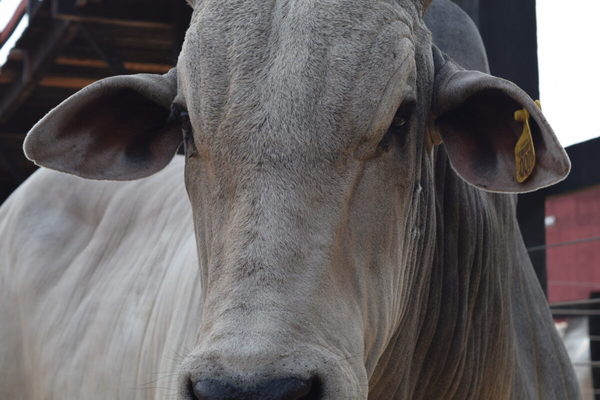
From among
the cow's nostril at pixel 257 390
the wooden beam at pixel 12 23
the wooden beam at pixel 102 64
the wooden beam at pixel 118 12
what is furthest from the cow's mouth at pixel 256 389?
the wooden beam at pixel 12 23

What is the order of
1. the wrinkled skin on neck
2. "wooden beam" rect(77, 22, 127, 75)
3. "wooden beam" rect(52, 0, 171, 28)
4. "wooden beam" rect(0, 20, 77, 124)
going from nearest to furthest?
the wrinkled skin on neck → "wooden beam" rect(52, 0, 171, 28) → "wooden beam" rect(77, 22, 127, 75) → "wooden beam" rect(0, 20, 77, 124)

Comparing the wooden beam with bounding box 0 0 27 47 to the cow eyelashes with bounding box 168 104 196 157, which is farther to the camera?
the wooden beam with bounding box 0 0 27 47

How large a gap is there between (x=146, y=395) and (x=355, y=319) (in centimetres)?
160

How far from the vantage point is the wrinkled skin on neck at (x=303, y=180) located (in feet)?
8.21

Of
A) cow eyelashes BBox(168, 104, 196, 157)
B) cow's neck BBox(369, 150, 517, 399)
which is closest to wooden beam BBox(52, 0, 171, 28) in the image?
cow's neck BBox(369, 150, 517, 399)

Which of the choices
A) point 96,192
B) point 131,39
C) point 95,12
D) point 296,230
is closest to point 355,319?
point 296,230

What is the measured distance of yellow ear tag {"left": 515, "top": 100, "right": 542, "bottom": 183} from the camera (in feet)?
10.1

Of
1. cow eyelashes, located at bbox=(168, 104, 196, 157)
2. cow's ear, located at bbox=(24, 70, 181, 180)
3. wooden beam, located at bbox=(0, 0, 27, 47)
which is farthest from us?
wooden beam, located at bbox=(0, 0, 27, 47)

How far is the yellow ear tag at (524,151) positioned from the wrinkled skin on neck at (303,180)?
0.89ft

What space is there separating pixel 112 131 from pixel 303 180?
1032 millimetres

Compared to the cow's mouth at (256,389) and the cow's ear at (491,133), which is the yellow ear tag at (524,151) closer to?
the cow's ear at (491,133)

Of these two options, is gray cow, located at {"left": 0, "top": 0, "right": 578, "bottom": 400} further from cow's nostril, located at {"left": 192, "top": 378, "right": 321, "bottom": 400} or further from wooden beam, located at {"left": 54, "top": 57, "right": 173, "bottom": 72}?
wooden beam, located at {"left": 54, "top": 57, "right": 173, "bottom": 72}

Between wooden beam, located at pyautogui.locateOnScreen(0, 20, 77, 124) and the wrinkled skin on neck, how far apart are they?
6006 millimetres

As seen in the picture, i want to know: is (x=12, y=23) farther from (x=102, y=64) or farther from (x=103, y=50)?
(x=103, y=50)
